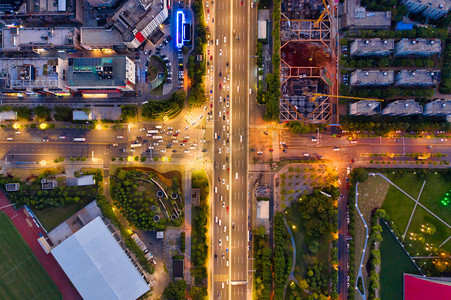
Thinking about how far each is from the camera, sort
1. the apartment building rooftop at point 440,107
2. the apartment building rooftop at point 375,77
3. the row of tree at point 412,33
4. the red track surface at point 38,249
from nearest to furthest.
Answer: the apartment building rooftop at point 440,107 < the apartment building rooftop at point 375,77 < the row of tree at point 412,33 < the red track surface at point 38,249

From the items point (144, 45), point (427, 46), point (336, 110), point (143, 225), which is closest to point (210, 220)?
point (143, 225)

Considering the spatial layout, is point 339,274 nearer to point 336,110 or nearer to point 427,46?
point 336,110

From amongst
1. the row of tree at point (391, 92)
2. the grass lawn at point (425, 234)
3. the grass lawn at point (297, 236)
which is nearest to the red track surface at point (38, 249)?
the grass lawn at point (297, 236)

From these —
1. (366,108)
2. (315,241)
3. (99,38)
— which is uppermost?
(99,38)

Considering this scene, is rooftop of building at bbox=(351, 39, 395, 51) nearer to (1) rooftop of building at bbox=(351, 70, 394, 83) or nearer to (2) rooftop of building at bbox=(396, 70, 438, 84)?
(1) rooftop of building at bbox=(351, 70, 394, 83)

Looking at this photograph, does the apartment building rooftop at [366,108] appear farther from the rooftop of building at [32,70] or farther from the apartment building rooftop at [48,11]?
the apartment building rooftop at [48,11]

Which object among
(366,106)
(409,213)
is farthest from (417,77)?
(409,213)

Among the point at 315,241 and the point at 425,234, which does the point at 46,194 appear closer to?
the point at 315,241
